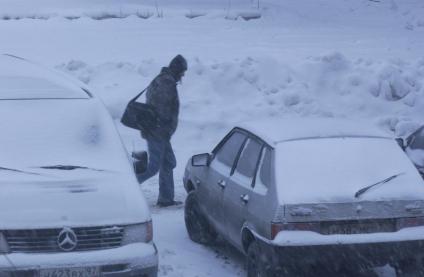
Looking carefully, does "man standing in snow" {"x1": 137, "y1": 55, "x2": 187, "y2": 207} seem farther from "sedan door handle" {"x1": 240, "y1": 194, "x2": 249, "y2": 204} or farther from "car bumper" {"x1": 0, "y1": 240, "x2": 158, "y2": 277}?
"car bumper" {"x1": 0, "y1": 240, "x2": 158, "y2": 277}

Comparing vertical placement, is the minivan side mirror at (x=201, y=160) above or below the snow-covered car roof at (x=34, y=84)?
below

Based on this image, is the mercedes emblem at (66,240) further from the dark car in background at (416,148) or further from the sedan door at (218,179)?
the dark car in background at (416,148)

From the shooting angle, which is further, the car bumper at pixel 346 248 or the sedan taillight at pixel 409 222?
the sedan taillight at pixel 409 222

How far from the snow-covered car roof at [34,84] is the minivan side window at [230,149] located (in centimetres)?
152

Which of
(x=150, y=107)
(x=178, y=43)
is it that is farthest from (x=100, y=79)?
(x=150, y=107)

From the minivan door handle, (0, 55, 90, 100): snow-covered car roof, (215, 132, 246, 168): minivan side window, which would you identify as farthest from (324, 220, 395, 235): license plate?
(0, 55, 90, 100): snow-covered car roof

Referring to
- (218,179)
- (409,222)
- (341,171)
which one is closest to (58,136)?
(218,179)

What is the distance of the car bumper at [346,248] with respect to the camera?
22.9 ft

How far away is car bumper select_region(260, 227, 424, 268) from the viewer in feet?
22.9

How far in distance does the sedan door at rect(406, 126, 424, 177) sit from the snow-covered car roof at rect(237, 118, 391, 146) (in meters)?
1.81

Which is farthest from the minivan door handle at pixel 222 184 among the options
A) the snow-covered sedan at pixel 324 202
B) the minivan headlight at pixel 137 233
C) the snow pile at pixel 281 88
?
the snow pile at pixel 281 88

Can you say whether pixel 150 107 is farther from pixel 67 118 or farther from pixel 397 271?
pixel 397 271

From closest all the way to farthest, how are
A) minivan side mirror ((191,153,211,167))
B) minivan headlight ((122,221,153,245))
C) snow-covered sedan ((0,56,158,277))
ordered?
snow-covered sedan ((0,56,158,277)) < minivan headlight ((122,221,153,245)) < minivan side mirror ((191,153,211,167))

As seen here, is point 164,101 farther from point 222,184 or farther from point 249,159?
point 249,159
